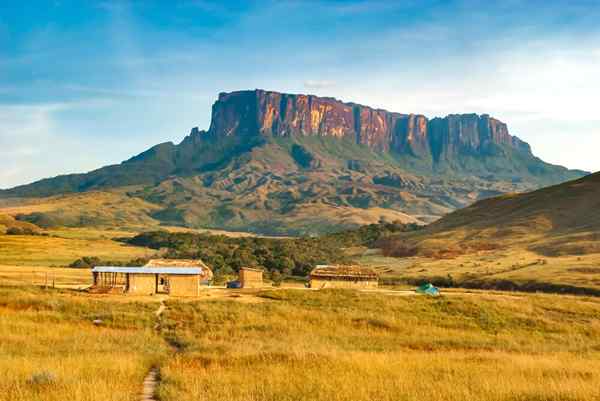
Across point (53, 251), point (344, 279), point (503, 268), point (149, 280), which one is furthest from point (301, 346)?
point (53, 251)

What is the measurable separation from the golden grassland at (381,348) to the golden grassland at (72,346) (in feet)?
4.24

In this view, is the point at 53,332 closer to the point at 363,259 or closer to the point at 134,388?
the point at 134,388

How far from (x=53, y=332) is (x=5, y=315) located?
6266mm

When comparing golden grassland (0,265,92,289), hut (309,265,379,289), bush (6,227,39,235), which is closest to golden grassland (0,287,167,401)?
golden grassland (0,265,92,289)

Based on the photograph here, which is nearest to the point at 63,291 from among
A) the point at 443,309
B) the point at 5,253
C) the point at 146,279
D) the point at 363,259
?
the point at 146,279

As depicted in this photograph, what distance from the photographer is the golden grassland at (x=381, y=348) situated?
16.0 m

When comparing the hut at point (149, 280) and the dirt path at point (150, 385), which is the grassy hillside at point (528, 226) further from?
the dirt path at point (150, 385)

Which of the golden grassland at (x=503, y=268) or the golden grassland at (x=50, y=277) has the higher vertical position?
the golden grassland at (x=503, y=268)

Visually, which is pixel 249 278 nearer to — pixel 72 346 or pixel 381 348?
pixel 381 348

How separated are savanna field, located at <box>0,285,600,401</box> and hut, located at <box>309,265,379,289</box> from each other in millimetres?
13563

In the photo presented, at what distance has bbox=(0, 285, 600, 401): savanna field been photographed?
15.9 m

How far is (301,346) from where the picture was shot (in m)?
25.8

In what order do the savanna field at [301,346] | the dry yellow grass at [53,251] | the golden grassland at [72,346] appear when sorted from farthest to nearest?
1. the dry yellow grass at [53,251]
2. the savanna field at [301,346]
3. the golden grassland at [72,346]

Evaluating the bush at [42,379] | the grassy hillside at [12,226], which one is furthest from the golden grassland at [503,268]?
the grassy hillside at [12,226]
